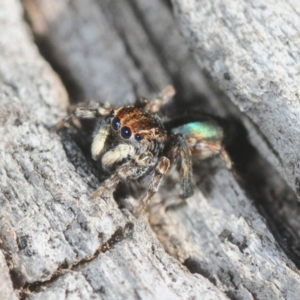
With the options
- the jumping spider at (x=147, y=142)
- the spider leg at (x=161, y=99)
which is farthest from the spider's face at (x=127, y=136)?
the spider leg at (x=161, y=99)

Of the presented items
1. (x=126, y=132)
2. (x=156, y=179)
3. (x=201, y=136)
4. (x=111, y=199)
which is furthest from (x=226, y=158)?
(x=111, y=199)

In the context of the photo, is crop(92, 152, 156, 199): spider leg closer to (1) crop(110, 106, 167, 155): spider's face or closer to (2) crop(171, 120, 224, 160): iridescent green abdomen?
(1) crop(110, 106, 167, 155): spider's face

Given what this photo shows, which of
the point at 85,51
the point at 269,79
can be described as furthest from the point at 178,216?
the point at 85,51

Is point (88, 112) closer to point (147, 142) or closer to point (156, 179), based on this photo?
point (147, 142)

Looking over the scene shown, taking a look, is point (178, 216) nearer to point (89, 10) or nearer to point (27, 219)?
point (27, 219)

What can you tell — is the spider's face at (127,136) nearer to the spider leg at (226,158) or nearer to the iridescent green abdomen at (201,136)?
the iridescent green abdomen at (201,136)

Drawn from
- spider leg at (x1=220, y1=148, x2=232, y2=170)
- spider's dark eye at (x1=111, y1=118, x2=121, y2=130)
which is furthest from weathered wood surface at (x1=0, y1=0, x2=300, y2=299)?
spider's dark eye at (x1=111, y1=118, x2=121, y2=130)
